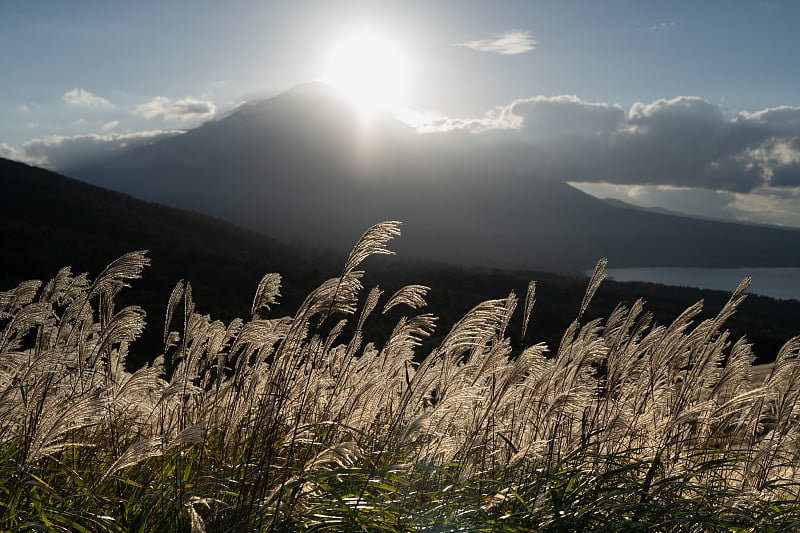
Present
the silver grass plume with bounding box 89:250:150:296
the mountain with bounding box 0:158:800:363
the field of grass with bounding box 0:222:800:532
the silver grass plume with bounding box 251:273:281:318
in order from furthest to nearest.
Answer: the mountain with bounding box 0:158:800:363 → the silver grass plume with bounding box 251:273:281:318 → the silver grass plume with bounding box 89:250:150:296 → the field of grass with bounding box 0:222:800:532

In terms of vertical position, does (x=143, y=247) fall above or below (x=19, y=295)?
below

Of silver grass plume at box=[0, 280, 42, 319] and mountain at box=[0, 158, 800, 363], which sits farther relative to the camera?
mountain at box=[0, 158, 800, 363]

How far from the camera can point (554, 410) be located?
3434mm

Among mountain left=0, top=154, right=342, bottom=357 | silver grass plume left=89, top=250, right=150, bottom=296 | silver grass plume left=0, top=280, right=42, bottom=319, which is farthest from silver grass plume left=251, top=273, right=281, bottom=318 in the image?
mountain left=0, top=154, right=342, bottom=357

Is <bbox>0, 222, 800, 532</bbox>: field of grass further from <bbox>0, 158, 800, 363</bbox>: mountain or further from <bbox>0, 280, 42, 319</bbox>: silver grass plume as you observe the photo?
<bbox>0, 158, 800, 363</bbox>: mountain

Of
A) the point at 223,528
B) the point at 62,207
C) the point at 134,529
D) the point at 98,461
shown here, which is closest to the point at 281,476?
the point at 223,528

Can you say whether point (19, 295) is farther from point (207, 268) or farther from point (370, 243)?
point (207, 268)

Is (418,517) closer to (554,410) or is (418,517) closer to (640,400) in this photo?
(554,410)

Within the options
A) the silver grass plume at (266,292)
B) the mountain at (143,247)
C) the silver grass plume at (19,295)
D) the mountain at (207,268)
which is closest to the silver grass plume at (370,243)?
the silver grass plume at (266,292)

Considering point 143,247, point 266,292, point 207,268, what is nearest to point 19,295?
point 266,292

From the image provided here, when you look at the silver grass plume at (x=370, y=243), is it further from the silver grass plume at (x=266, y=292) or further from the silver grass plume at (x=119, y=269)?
the silver grass plume at (x=119, y=269)

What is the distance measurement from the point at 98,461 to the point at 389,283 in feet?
119

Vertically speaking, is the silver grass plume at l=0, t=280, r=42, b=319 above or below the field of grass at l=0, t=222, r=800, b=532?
above

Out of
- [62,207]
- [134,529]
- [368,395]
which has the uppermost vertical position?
[62,207]
